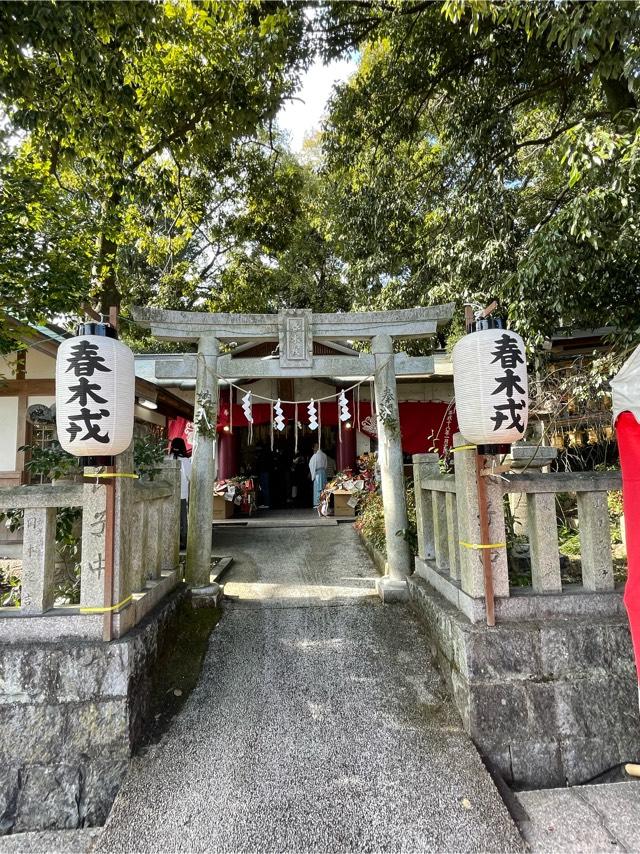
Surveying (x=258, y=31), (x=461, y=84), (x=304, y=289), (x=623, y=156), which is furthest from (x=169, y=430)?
(x=623, y=156)

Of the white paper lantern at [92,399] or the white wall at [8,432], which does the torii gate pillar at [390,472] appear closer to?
the white paper lantern at [92,399]

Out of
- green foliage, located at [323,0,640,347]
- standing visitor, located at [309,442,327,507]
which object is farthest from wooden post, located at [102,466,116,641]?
standing visitor, located at [309,442,327,507]

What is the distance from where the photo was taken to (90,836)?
2.84 m

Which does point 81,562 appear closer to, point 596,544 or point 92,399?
point 92,399

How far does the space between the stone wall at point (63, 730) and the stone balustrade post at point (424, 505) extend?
310cm

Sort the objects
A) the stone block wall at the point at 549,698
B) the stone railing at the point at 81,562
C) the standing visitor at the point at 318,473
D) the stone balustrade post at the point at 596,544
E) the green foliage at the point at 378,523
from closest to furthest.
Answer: the stone block wall at the point at 549,698 < the stone railing at the point at 81,562 < the stone balustrade post at the point at 596,544 < the green foliage at the point at 378,523 < the standing visitor at the point at 318,473

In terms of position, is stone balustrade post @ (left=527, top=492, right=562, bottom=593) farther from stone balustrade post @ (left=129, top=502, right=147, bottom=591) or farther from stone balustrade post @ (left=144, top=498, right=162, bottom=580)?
stone balustrade post @ (left=144, top=498, right=162, bottom=580)

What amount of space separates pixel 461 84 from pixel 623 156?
4.57 m

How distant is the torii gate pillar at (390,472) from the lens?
5207 millimetres

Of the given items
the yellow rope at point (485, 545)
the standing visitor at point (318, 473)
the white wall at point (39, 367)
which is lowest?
the yellow rope at point (485, 545)

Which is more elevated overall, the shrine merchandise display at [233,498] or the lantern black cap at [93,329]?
the lantern black cap at [93,329]

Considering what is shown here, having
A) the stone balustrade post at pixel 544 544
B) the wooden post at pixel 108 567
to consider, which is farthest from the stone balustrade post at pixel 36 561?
the stone balustrade post at pixel 544 544

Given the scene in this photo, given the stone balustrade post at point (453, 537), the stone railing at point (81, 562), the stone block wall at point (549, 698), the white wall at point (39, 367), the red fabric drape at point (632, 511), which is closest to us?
the red fabric drape at point (632, 511)

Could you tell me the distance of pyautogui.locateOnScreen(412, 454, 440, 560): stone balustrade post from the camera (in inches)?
189
